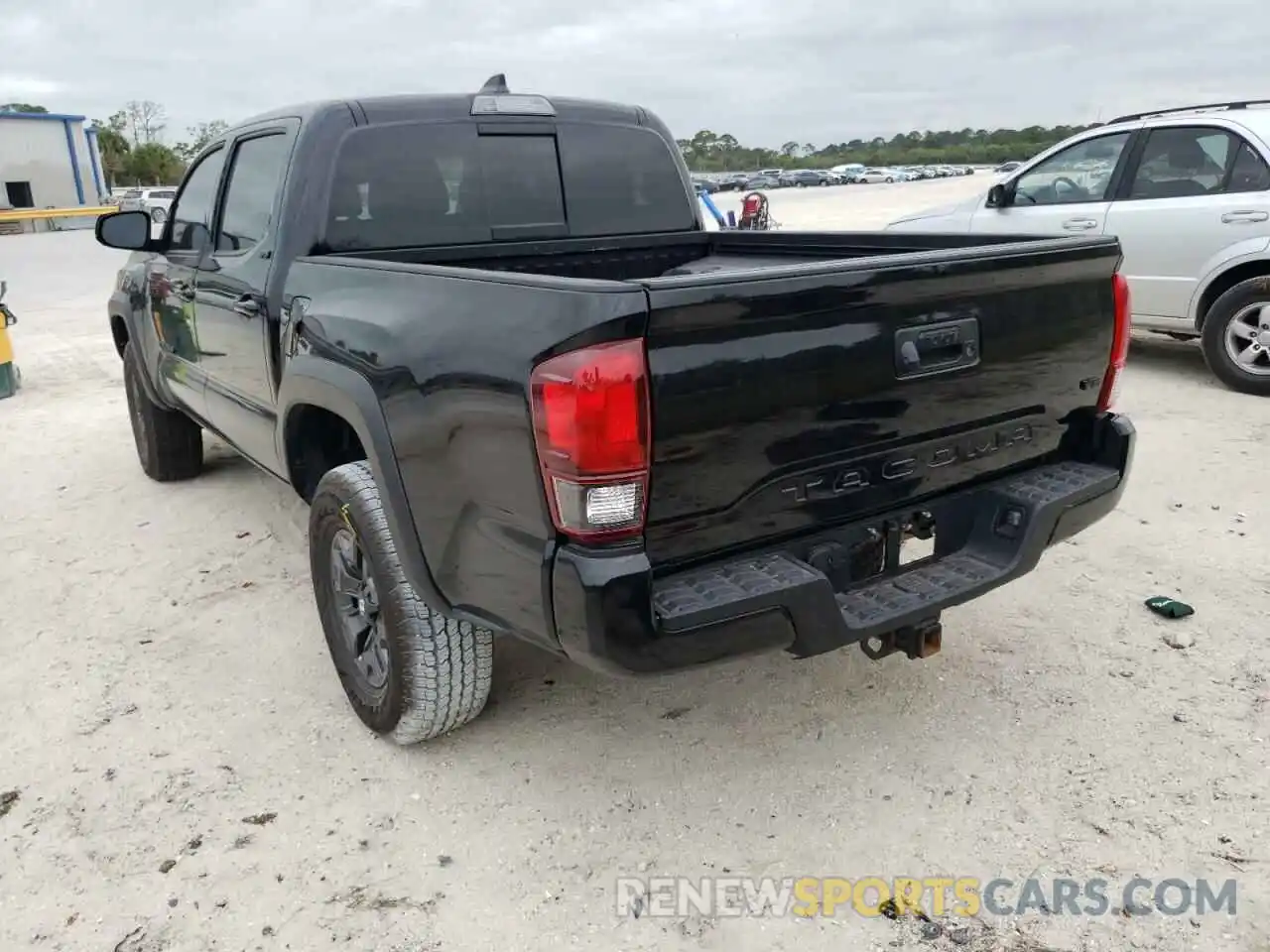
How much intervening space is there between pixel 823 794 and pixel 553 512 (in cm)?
124

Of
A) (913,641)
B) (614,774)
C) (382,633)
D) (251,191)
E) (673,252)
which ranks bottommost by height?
(614,774)

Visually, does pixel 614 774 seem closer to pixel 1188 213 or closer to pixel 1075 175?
pixel 1188 213

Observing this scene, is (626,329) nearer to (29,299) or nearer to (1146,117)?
(1146,117)

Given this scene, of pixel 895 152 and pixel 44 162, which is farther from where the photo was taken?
pixel 895 152

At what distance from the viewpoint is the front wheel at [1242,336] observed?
632 cm

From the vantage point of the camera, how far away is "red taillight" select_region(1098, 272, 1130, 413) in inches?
114

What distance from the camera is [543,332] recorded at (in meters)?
2.04

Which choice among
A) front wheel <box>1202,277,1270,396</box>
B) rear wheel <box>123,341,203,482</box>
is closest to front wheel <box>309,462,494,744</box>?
rear wheel <box>123,341,203,482</box>

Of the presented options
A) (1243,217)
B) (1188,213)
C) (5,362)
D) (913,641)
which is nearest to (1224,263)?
(1243,217)

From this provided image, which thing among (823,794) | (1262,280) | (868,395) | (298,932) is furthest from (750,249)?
(1262,280)

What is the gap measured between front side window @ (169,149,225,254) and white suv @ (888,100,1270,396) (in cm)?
485

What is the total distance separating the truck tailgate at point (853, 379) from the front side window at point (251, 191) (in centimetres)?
209

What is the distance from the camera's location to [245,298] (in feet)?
11.5

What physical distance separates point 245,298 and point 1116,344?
2851 millimetres
